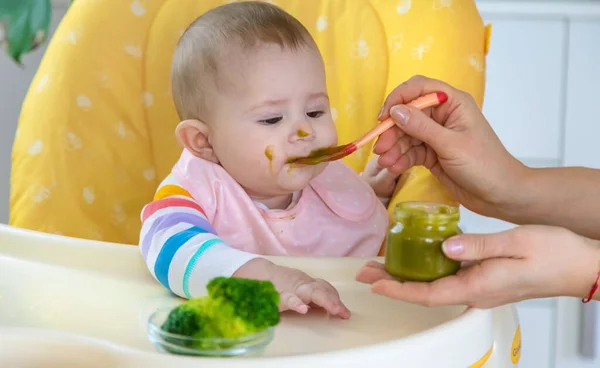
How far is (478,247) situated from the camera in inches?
30.2

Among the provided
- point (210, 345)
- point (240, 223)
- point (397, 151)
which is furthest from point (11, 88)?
point (210, 345)

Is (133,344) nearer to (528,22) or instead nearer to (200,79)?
(200,79)

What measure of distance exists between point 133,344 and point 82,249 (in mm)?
229

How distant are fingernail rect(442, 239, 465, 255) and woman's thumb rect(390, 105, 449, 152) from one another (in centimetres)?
26

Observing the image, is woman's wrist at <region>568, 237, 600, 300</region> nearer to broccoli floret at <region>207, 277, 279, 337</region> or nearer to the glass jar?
the glass jar

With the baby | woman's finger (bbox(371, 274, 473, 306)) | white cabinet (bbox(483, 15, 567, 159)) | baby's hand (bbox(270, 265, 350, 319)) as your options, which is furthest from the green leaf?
woman's finger (bbox(371, 274, 473, 306))

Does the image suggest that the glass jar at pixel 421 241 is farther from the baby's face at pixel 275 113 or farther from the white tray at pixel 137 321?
the baby's face at pixel 275 113

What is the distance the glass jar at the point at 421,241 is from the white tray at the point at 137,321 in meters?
0.06

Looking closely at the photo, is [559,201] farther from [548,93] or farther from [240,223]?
[548,93]

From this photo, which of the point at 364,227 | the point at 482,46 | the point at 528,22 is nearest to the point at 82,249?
the point at 364,227

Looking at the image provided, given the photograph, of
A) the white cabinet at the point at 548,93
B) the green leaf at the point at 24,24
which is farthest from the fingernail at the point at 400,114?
the green leaf at the point at 24,24

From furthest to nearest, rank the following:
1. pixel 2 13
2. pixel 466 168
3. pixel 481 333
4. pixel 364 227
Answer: pixel 2 13 < pixel 364 227 < pixel 466 168 < pixel 481 333

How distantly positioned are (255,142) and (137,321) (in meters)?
0.34

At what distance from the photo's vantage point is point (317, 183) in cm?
117
